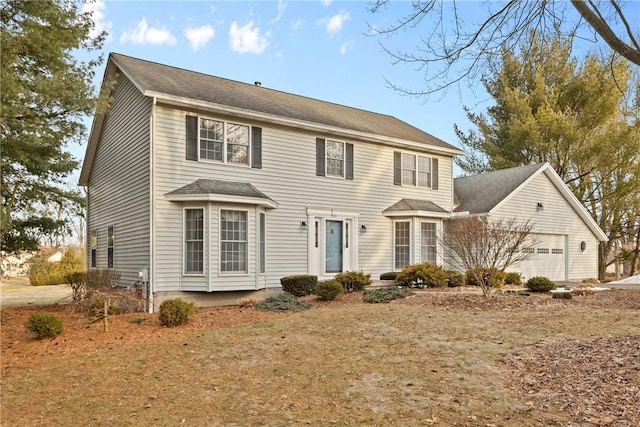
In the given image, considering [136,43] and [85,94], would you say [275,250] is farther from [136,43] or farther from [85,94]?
[136,43]

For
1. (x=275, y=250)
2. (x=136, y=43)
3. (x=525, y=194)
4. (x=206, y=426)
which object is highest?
(x=136, y=43)

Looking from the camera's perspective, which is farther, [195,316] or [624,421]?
[195,316]

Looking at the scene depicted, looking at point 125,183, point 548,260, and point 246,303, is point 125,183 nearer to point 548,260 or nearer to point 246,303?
point 246,303

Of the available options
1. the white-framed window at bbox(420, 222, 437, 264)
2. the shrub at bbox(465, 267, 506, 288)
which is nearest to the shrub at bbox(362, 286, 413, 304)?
the shrub at bbox(465, 267, 506, 288)

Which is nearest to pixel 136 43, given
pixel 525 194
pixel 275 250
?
pixel 275 250

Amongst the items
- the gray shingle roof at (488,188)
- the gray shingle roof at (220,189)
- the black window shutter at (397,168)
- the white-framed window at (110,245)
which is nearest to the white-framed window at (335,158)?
the black window shutter at (397,168)

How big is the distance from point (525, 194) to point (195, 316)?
14.3 meters

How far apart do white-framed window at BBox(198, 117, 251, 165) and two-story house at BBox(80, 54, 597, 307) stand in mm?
30

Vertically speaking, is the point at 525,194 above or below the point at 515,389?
above

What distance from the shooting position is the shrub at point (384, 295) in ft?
36.8

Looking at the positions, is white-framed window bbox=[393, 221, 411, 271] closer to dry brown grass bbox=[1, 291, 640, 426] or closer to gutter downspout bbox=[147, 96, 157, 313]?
dry brown grass bbox=[1, 291, 640, 426]

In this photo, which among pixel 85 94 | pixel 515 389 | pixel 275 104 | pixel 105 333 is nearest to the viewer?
pixel 515 389

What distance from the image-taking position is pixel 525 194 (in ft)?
60.9

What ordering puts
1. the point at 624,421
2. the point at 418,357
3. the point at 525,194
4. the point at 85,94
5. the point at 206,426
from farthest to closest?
the point at 525,194, the point at 85,94, the point at 418,357, the point at 206,426, the point at 624,421
